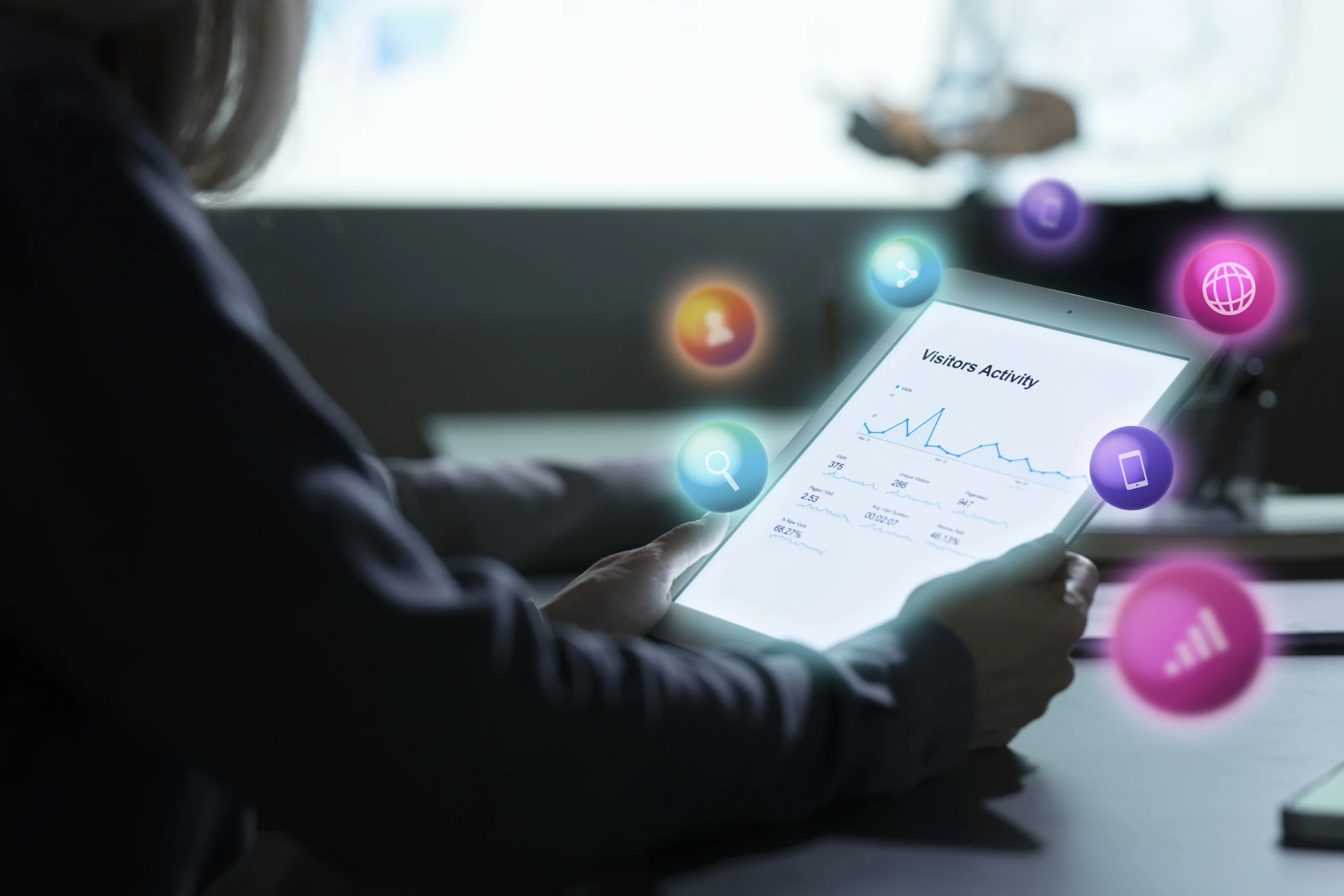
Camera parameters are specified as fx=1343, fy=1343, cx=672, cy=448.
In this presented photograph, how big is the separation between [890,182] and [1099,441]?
60.4 inches

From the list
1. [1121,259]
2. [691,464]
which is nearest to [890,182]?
[1121,259]

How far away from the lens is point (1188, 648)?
64cm

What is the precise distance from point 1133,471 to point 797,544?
161 millimetres

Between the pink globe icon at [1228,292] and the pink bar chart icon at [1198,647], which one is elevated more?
the pink globe icon at [1228,292]

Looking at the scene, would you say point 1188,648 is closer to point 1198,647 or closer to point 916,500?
A: point 1198,647

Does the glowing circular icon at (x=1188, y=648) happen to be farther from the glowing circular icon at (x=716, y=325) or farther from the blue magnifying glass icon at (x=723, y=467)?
the glowing circular icon at (x=716, y=325)

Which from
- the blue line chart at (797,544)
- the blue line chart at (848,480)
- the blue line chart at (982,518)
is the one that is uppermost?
the blue line chart at (982,518)

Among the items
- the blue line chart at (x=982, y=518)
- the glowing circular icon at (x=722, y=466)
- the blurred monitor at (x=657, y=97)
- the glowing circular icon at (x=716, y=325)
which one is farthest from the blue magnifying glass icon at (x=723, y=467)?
the blurred monitor at (x=657, y=97)

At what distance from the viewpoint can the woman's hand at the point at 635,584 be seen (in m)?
0.60

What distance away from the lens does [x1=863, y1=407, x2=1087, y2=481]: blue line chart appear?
588 millimetres

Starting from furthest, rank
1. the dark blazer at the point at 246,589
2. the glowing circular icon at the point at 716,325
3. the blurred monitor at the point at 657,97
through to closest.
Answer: the blurred monitor at the point at 657,97 < the glowing circular icon at the point at 716,325 < the dark blazer at the point at 246,589

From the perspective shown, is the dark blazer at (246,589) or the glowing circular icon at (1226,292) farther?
the glowing circular icon at (1226,292)

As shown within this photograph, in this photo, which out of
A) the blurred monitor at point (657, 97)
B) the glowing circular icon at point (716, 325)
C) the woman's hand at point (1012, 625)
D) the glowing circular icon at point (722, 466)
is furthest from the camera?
the blurred monitor at point (657, 97)

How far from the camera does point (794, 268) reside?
2039 millimetres
